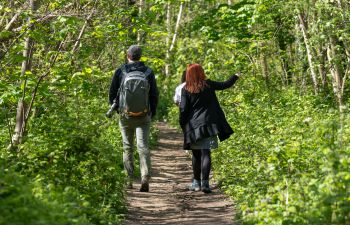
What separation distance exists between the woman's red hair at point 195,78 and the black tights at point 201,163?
0.96 m


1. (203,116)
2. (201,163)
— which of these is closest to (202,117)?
(203,116)

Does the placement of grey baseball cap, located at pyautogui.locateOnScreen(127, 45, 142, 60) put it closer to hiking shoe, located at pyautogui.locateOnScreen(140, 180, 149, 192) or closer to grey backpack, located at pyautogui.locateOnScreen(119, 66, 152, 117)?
grey backpack, located at pyautogui.locateOnScreen(119, 66, 152, 117)

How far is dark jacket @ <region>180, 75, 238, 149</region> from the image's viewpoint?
34.5 ft

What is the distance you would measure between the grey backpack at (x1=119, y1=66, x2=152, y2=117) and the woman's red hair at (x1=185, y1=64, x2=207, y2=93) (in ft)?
2.21

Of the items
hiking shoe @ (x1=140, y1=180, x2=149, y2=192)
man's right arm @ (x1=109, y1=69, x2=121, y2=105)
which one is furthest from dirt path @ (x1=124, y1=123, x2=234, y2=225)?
man's right arm @ (x1=109, y1=69, x2=121, y2=105)

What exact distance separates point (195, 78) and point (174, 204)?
201cm

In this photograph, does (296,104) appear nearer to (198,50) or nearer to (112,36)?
(112,36)

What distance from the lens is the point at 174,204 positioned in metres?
9.80

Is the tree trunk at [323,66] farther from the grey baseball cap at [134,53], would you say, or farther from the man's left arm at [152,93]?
the grey baseball cap at [134,53]

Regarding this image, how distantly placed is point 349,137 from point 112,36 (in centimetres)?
564

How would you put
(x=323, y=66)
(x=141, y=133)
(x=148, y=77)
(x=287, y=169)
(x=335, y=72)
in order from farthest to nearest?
(x=323, y=66) → (x=335, y=72) → (x=141, y=133) → (x=148, y=77) → (x=287, y=169)

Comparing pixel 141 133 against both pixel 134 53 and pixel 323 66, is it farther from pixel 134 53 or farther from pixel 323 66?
pixel 323 66

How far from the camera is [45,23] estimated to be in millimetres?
10820

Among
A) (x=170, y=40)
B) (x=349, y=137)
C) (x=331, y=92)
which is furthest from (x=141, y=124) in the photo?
(x=170, y=40)
